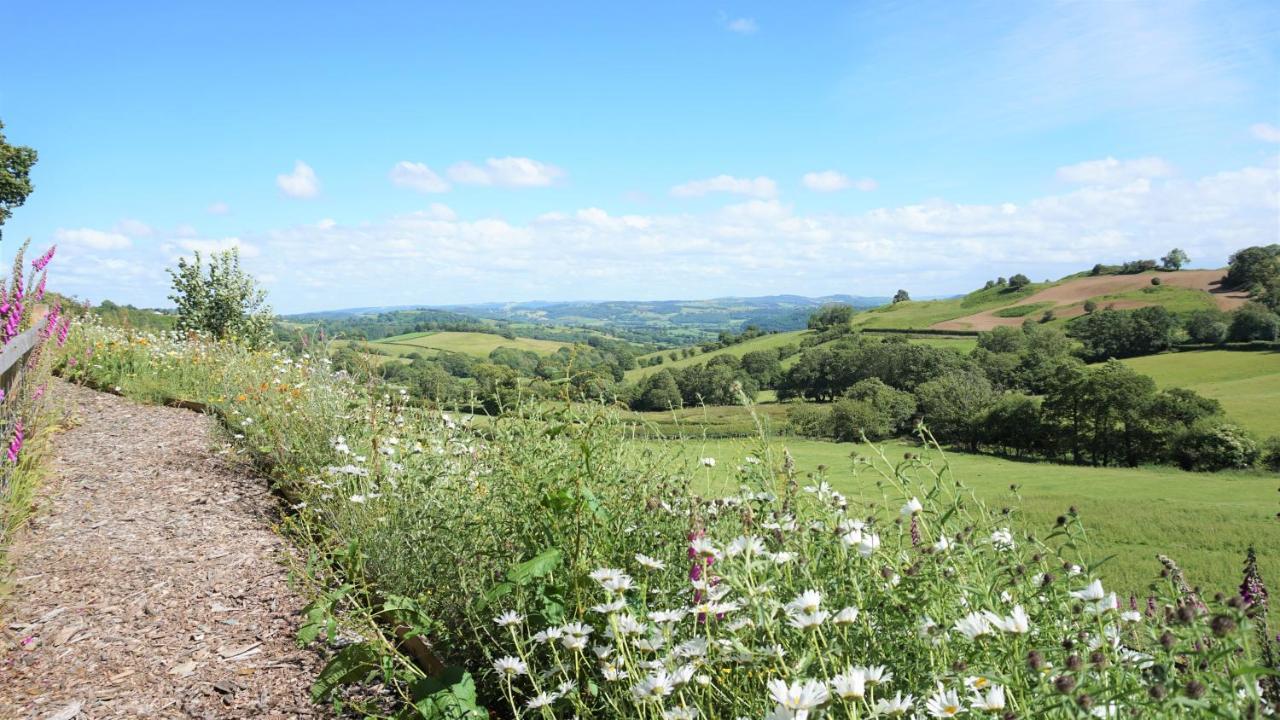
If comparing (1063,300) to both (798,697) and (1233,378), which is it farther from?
(798,697)

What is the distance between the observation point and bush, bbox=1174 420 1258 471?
3619cm

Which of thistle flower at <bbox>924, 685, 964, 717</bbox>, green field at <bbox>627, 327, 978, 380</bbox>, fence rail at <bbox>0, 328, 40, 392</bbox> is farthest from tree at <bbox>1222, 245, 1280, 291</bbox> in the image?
fence rail at <bbox>0, 328, 40, 392</bbox>

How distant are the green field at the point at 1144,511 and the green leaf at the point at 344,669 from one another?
1750 mm

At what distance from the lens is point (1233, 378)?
50.5m

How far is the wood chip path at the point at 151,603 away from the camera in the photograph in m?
3.06

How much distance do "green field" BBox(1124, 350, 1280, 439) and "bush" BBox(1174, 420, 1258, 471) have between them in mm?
2730

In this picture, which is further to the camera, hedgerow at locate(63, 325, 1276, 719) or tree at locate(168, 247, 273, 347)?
tree at locate(168, 247, 273, 347)

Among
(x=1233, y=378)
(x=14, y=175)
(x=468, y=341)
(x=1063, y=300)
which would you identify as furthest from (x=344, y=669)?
(x=1063, y=300)

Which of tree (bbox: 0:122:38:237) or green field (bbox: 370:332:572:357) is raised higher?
tree (bbox: 0:122:38:237)

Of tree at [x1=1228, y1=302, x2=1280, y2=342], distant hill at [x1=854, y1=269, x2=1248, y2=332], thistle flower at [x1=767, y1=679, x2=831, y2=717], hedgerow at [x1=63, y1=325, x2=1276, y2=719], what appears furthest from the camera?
distant hill at [x1=854, y1=269, x2=1248, y2=332]

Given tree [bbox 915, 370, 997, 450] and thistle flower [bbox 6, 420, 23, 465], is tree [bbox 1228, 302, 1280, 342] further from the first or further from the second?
thistle flower [bbox 6, 420, 23, 465]

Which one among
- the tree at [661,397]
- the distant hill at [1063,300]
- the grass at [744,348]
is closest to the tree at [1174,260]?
the distant hill at [1063,300]

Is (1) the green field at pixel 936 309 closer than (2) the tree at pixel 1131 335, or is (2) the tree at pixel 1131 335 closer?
(2) the tree at pixel 1131 335

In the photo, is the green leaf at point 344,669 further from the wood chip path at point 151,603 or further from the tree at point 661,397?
the tree at point 661,397
